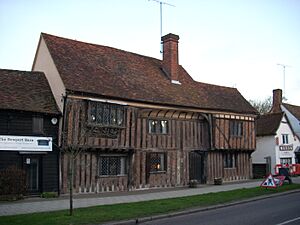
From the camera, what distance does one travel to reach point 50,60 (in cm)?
2048

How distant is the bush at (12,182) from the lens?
16.3 meters

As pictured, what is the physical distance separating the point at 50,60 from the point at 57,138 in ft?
15.8

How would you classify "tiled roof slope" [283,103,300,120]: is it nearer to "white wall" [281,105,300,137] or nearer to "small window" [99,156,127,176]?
"white wall" [281,105,300,137]

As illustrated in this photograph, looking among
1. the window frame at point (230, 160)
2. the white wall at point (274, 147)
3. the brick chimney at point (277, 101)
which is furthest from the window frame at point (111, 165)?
the brick chimney at point (277, 101)

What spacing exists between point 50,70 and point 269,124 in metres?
23.3

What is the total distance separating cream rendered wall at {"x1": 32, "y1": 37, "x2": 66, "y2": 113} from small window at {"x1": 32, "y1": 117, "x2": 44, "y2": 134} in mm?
1195

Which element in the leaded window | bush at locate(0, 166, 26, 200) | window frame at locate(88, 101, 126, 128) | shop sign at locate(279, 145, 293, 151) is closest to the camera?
bush at locate(0, 166, 26, 200)

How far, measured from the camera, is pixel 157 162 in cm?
2234

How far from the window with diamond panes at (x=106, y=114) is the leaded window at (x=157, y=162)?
3.15 metres

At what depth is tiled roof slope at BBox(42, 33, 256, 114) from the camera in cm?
Answer: 1996

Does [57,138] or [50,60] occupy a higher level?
[50,60]

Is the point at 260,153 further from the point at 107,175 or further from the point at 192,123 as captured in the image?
the point at 107,175

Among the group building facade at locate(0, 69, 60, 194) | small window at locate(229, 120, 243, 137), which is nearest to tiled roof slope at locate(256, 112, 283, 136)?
small window at locate(229, 120, 243, 137)

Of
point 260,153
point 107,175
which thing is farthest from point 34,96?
point 260,153
